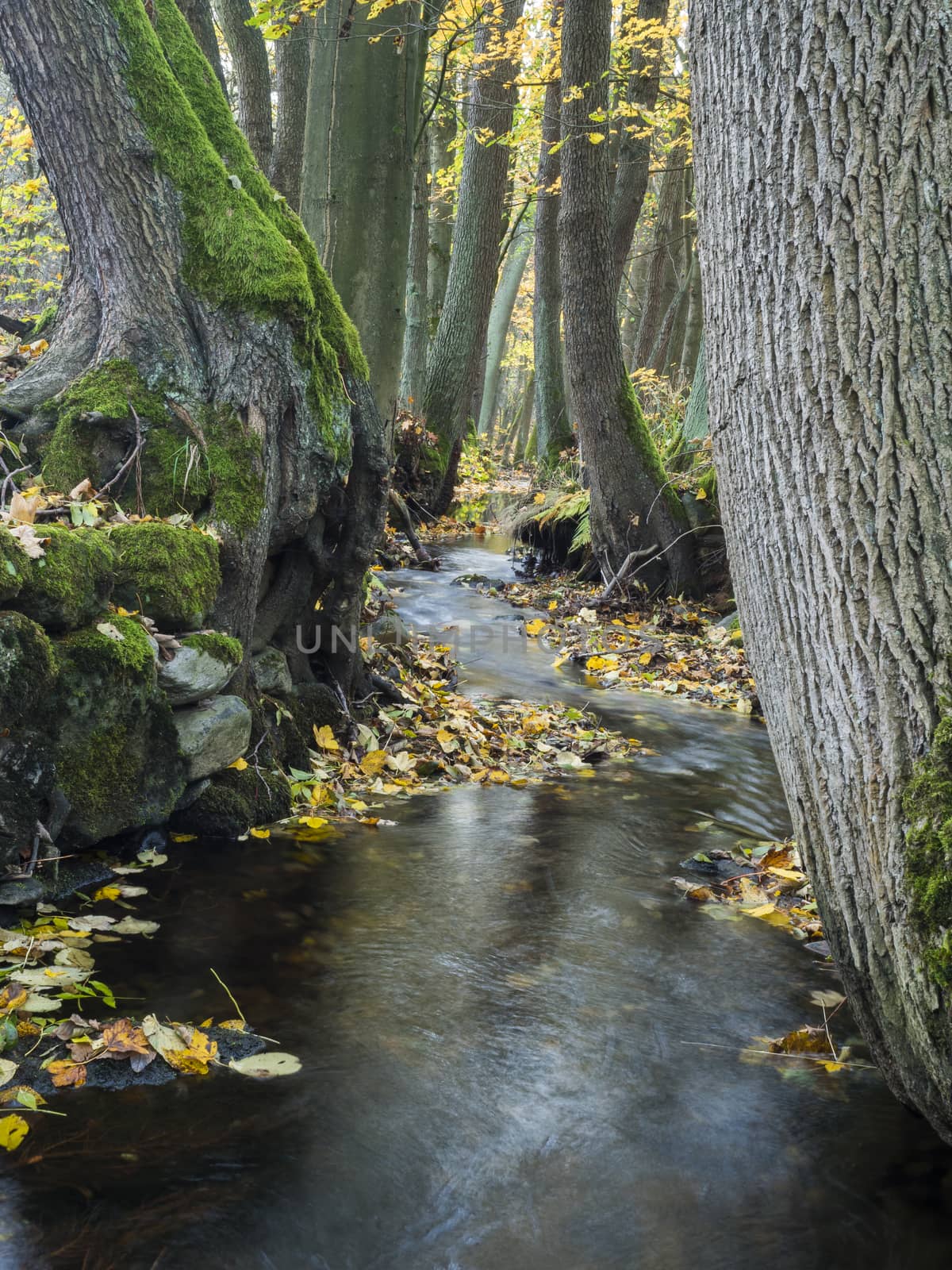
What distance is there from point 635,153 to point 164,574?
1377cm

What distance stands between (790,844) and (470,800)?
174 cm

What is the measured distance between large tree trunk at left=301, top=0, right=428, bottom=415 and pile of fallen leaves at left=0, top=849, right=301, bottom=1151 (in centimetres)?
670

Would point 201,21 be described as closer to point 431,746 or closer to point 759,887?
point 431,746

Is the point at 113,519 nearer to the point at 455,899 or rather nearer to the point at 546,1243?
the point at 455,899

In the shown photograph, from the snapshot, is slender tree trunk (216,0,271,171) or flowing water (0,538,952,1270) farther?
slender tree trunk (216,0,271,171)

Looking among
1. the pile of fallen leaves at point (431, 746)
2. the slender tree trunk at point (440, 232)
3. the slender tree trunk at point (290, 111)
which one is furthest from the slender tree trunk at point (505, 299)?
the pile of fallen leaves at point (431, 746)

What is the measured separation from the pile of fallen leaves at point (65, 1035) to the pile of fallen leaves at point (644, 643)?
229 inches

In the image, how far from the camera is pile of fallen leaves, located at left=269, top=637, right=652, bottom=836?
5469 millimetres

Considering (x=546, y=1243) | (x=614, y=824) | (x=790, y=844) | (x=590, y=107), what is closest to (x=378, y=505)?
(x=614, y=824)

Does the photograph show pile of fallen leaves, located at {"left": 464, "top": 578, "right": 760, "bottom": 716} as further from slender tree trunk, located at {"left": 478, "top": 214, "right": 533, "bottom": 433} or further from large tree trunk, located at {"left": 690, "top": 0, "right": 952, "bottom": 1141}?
slender tree trunk, located at {"left": 478, "top": 214, "right": 533, "bottom": 433}

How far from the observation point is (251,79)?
1168 cm

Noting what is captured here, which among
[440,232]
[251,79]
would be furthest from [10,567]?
[440,232]

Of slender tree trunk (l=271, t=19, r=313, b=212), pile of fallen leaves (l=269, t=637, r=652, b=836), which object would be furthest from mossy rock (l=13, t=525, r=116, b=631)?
slender tree trunk (l=271, t=19, r=313, b=212)

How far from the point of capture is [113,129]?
513cm
